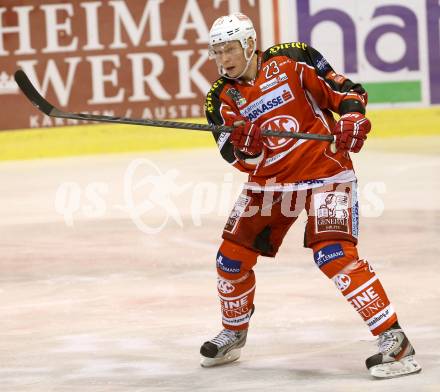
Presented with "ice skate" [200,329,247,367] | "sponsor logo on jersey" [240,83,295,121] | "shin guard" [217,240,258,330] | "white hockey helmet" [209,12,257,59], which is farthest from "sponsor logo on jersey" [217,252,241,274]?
"white hockey helmet" [209,12,257,59]

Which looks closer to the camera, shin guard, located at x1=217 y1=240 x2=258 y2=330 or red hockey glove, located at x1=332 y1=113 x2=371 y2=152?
red hockey glove, located at x1=332 y1=113 x2=371 y2=152

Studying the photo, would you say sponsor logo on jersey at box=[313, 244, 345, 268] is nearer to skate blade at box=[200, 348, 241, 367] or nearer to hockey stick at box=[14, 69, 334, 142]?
hockey stick at box=[14, 69, 334, 142]

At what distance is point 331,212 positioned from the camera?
13.7 ft

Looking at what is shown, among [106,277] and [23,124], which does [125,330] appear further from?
[23,124]

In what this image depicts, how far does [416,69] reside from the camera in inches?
429

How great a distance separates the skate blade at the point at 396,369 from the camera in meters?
3.98

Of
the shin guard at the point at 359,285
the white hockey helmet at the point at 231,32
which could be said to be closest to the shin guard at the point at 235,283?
the shin guard at the point at 359,285

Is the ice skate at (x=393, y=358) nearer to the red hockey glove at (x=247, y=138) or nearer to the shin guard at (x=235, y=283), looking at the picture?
the shin guard at (x=235, y=283)

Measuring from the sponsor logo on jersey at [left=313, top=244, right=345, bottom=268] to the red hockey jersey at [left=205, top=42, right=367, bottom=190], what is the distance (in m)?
0.27

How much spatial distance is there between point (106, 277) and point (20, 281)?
40cm

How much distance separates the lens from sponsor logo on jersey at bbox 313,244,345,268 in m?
4.08

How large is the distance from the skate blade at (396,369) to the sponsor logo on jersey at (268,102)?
95 cm

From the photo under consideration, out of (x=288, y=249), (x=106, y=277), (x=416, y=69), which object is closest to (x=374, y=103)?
(x=416, y=69)

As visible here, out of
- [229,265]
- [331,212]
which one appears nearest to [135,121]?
[229,265]
